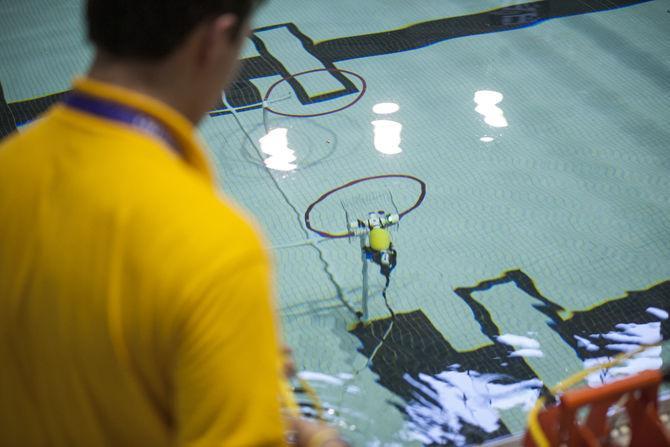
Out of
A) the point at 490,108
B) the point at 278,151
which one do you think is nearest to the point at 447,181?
the point at 490,108

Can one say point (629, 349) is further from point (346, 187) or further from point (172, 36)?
point (172, 36)

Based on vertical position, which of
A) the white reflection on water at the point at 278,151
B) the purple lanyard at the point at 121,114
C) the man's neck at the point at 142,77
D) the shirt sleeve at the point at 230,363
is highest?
the man's neck at the point at 142,77

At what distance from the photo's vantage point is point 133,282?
71 cm

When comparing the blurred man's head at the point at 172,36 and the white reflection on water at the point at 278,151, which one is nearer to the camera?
the blurred man's head at the point at 172,36

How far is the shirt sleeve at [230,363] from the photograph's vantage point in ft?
2.30

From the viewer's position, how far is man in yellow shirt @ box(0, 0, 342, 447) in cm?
71

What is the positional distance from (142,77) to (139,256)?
19cm

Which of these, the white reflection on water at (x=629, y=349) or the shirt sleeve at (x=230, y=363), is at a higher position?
the shirt sleeve at (x=230, y=363)

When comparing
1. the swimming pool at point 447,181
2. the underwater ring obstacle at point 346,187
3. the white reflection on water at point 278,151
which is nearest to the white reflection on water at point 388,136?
the swimming pool at point 447,181

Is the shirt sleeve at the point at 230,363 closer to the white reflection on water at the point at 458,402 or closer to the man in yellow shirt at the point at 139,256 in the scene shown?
the man in yellow shirt at the point at 139,256

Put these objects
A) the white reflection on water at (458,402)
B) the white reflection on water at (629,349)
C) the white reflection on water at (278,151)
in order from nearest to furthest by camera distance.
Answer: the white reflection on water at (458,402) → the white reflection on water at (629,349) → the white reflection on water at (278,151)

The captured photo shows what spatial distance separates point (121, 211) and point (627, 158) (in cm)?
322

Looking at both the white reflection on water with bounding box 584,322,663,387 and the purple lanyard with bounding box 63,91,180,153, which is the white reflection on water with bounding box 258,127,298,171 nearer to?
the white reflection on water with bounding box 584,322,663,387

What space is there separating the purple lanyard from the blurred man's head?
0.13ft
